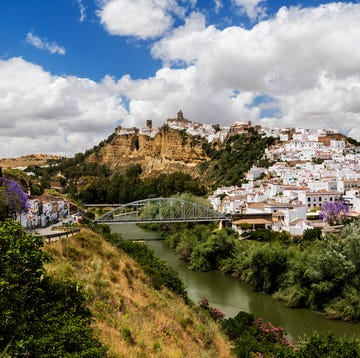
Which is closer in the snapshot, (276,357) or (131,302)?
(276,357)

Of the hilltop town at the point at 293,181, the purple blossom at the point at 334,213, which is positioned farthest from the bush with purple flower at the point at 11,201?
the purple blossom at the point at 334,213

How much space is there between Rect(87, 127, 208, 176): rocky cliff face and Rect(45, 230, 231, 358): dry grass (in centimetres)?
5957

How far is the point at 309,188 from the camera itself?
35875mm

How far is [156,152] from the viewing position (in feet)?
269

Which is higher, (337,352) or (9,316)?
(9,316)

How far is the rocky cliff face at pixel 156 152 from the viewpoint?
74.4 metres

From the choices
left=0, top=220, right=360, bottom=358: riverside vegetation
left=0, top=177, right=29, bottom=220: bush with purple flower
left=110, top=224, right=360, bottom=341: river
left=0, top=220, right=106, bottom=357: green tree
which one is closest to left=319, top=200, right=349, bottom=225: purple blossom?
left=110, top=224, right=360, bottom=341: river

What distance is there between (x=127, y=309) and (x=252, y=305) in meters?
10.5

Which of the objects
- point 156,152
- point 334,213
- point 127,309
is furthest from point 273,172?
point 127,309

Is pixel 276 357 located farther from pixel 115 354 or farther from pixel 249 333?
pixel 115 354

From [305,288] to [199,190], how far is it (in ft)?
119

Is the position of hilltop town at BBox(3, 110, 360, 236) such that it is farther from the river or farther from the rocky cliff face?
the river

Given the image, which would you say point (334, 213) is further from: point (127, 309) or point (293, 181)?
point (127, 309)

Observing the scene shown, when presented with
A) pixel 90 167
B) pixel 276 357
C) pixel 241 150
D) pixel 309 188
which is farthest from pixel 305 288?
pixel 90 167
